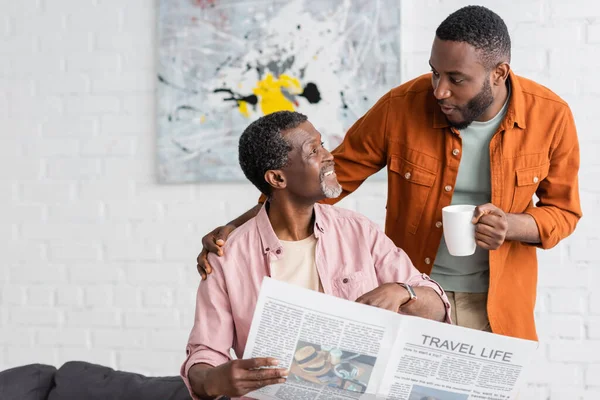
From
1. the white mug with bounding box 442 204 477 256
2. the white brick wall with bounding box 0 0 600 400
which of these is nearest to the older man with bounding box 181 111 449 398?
the white mug with bounding box 442 204 477 256

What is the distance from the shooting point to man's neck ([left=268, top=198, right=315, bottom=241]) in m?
1.69

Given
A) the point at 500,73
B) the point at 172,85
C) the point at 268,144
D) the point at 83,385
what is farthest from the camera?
the point at 172,85

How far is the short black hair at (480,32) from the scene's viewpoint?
171 centimetres

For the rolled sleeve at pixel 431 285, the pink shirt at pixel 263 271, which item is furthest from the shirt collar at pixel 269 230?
the rolled sleeve at pixel 431 285

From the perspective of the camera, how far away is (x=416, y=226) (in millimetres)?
1920

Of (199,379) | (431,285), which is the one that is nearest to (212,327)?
(199,379)

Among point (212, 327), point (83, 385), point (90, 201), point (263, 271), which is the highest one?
point (263, 271)

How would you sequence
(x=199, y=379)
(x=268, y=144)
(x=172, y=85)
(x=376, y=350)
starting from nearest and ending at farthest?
(x=376, y=350), (x=199, y=379), (x=268, y=144), (x=172, y=85)

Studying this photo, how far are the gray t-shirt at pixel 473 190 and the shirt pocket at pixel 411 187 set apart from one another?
77 mm

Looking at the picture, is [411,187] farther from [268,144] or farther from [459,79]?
[268,144]

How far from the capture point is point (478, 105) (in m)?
1.76

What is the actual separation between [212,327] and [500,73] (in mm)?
920

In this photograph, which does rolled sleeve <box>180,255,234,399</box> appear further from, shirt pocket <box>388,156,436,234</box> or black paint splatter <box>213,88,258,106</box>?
black paint splatter <box>213,88,258,106</box>

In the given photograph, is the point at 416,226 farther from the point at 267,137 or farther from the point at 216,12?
the point at 216,12
